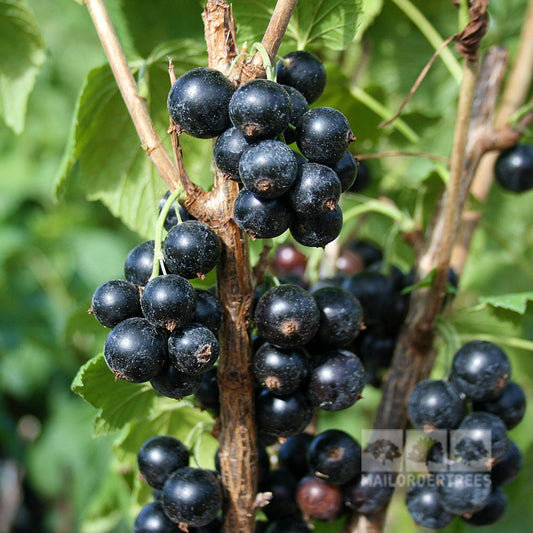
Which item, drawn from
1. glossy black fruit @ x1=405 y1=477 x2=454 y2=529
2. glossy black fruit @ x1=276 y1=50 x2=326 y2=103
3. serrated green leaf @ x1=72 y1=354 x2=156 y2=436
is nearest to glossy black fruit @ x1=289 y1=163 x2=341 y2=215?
glossy black fruit @ x1=276 y1=50 x2=326 y2=103

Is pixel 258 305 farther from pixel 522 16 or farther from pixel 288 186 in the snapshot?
pixel 522 16

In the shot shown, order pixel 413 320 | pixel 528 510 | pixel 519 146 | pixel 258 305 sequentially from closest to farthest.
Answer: pixel 258 305 < pixel 413 320 < pixel 519 146 < pixel 528 510

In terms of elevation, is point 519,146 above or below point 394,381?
above

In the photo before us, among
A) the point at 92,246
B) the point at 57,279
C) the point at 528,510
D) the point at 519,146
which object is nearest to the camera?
the point at 519,146

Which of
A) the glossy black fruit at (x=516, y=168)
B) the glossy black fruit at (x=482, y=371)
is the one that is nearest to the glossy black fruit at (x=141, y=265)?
the glossy black fruit at (x=482, y=371)

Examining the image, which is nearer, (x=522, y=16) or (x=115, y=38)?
(x=115, y=38)

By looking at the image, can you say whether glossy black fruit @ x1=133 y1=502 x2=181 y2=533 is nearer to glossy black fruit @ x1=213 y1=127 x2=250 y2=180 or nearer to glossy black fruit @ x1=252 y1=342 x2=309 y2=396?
glossy black fruit @ x1=252 y1=342 x2=309 y2=396

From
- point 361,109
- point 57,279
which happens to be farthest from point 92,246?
point 361,109

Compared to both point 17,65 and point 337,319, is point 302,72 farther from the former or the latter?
point 17,65
